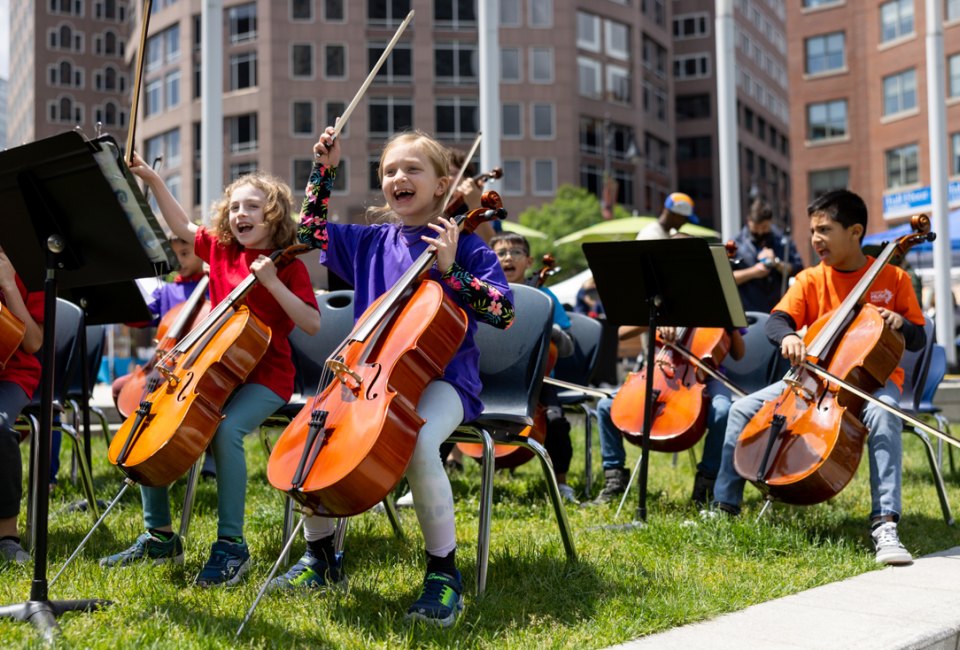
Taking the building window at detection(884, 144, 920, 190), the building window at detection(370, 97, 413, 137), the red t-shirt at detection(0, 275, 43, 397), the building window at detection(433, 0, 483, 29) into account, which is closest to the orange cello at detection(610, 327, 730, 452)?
the red t-shirt at detection(0, 275, 43, 397)

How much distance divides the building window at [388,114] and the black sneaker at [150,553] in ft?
138

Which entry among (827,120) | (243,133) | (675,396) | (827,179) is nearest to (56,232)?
(675,396)

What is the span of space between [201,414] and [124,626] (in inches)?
28.1

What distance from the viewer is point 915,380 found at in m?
5.44

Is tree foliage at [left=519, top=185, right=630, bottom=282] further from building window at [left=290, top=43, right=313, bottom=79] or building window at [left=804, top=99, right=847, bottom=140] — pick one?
building window at [left=290, top=43, right=313, bottom=79]

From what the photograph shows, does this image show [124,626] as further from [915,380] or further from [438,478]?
[915,380]

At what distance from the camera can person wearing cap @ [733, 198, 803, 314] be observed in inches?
283

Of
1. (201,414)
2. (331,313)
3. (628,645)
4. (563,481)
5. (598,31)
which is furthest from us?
(598,31)

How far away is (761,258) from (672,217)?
0.63 metres

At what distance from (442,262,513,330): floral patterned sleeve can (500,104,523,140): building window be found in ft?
142

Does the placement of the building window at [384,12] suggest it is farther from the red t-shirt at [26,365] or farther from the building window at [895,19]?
the red t-shirt at [26,365]

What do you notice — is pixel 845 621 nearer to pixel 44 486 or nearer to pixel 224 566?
pixel 224 566

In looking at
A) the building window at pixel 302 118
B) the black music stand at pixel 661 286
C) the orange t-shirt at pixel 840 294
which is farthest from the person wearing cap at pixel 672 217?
the building window at pixel 302 118

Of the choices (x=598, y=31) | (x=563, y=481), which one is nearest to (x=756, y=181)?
(x=598, y=31)
